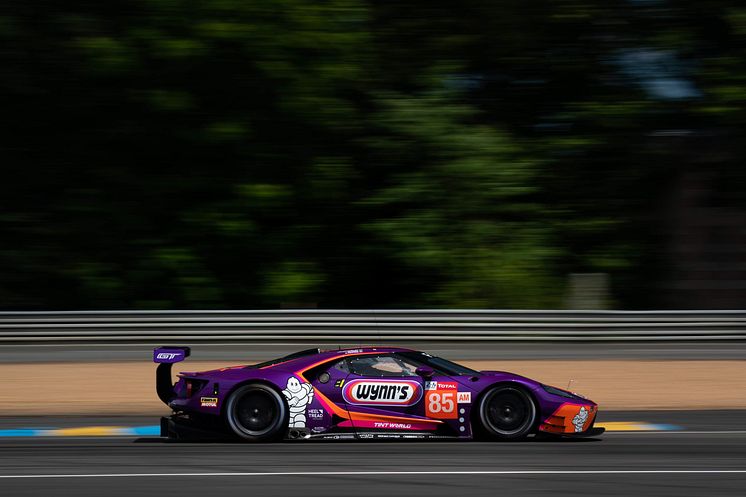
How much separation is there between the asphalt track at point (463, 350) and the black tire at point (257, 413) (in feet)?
19.3

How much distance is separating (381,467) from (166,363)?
2.78 m

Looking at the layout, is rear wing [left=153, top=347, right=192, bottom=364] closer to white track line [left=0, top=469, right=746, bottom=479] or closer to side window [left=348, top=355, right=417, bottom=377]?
side window [left=348, top=355, right=417, bottom=377]

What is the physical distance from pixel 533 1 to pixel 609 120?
8.92ft

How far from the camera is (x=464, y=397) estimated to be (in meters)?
9.22

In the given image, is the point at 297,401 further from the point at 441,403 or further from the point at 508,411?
the point at 508,411

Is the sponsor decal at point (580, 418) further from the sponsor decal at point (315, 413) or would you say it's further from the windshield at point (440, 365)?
the sponsor decal at point (315, 413)

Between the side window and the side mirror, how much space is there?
0.05 meters

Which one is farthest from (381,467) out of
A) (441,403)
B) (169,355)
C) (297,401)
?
(169,355)

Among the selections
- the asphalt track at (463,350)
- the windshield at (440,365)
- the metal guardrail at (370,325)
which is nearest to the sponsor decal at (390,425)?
the windshield at (440,365)

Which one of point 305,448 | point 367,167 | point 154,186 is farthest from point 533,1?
point 305,448

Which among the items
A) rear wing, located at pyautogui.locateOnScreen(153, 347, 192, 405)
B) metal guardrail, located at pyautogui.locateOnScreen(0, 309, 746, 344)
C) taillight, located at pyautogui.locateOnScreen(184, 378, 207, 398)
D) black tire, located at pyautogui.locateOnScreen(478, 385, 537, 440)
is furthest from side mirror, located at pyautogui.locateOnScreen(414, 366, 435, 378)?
metal guardrail, located at pyautogui.locateOnScreen(0, 309, 746, 344)

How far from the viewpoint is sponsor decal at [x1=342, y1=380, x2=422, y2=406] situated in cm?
929

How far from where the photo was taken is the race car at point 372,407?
30.3ft

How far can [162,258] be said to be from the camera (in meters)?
18.6
